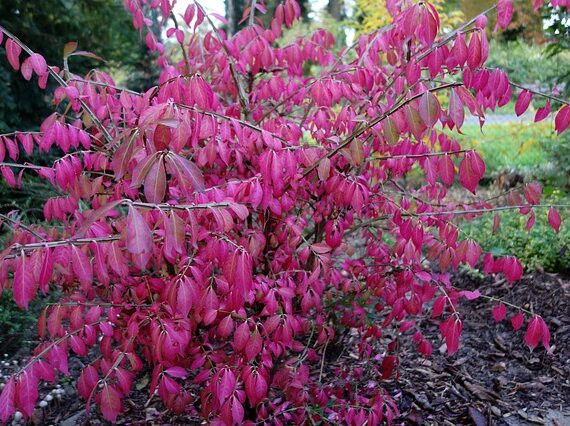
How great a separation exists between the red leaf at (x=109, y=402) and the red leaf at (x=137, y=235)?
98cm

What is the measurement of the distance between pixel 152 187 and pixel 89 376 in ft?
3.66

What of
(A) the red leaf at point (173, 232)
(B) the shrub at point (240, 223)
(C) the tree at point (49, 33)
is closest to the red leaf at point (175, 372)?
(B) the shrub at point (240, 223)

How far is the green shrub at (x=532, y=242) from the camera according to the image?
385 centimetres

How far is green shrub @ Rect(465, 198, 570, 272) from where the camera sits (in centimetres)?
385

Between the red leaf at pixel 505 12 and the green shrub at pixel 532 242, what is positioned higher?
the red leaf at pixel 505 12

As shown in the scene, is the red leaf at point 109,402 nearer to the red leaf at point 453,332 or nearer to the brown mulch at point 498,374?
the red leaf at point 453,332

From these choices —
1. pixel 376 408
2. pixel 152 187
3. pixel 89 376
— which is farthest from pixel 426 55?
pixel 89 376

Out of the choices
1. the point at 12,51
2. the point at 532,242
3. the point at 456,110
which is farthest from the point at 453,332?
the point at 532,242

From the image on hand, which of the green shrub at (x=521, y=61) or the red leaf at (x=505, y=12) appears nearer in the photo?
the red leaf at (x=505, y=12)

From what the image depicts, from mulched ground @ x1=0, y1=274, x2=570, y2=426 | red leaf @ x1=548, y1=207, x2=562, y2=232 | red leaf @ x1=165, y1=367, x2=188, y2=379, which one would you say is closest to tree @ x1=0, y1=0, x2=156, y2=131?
mulched ground @ x1=0, y1=274, x2=570, y2=426

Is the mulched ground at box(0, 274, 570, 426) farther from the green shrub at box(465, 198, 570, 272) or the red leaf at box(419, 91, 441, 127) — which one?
the red leaf at box(419, 91, 441, 127)

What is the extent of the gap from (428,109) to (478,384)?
6.56ft

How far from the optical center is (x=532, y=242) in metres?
3.98

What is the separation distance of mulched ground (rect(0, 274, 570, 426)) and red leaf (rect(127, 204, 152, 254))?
5.11 feet
